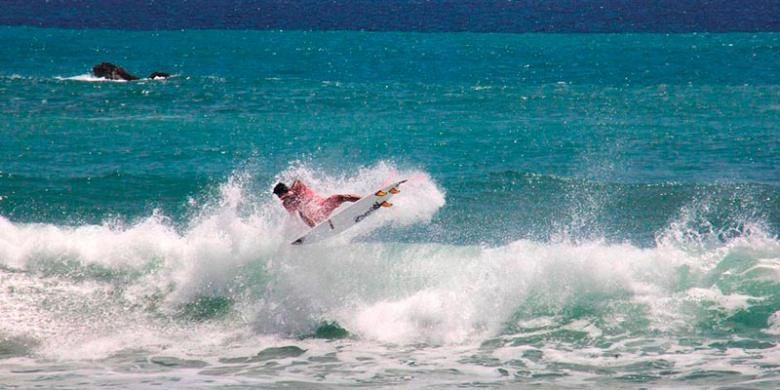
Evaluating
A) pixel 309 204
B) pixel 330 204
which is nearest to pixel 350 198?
pixel 330 204

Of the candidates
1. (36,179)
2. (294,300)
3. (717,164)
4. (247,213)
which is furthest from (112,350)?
(717,164)

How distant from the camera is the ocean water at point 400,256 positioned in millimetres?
14117

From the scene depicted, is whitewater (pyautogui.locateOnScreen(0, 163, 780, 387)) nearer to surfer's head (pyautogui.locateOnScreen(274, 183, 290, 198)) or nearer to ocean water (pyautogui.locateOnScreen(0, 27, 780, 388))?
ocean water (pyautogui.locateOnScreen(0, 27, 780, 388))

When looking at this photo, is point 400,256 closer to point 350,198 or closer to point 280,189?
point 350,198

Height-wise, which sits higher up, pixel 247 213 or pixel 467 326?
pixel 247 213

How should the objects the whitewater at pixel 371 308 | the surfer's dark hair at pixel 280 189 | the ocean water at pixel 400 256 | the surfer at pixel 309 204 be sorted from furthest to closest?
the surfer at pixel 309 204 < the surfer's dark hair at pixel 280 189 < the ocean water at pixel 400 256 < the whitewater at pixel 371 308

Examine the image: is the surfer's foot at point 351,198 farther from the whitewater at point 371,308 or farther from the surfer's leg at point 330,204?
the whitewater at point 371,308

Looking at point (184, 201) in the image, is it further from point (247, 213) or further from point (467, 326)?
point (467, 326)

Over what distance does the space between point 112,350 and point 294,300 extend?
2.57 m

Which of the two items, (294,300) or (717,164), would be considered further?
(717,164)

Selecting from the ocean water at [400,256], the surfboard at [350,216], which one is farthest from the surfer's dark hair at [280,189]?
the ocean water at [400,256]

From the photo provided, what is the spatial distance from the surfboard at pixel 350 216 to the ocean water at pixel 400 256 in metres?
0.47

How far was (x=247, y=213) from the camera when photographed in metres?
19.9

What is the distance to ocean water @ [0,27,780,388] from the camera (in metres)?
14.1
